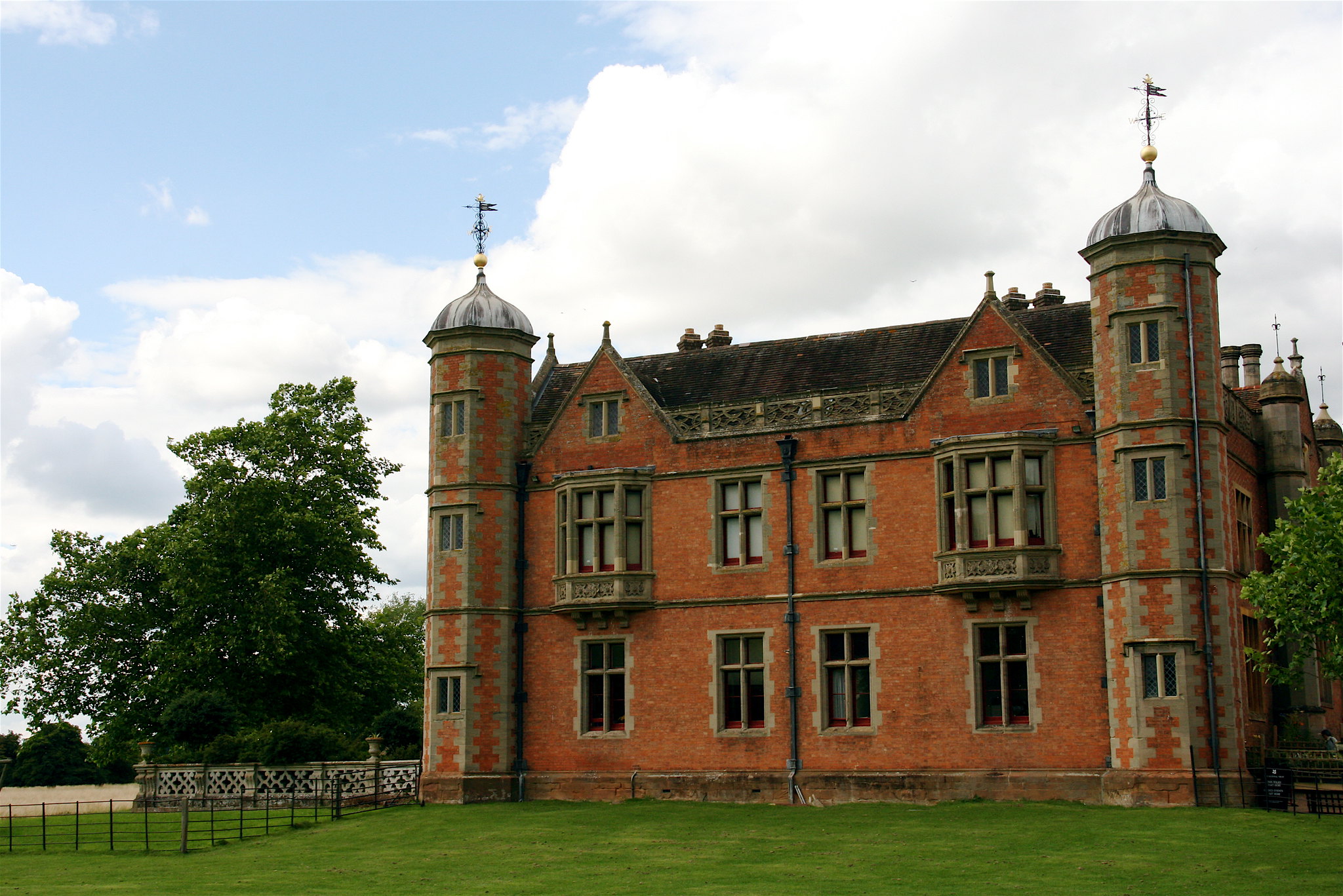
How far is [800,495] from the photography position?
32.4m

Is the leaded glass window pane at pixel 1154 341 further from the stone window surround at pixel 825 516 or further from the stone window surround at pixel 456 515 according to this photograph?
the stone window surround at pixel 456 515

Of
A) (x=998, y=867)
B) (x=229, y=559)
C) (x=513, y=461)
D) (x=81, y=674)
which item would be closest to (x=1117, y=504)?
(x=998, y=867)

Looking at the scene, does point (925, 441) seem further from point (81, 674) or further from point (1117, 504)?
point (81, 674)

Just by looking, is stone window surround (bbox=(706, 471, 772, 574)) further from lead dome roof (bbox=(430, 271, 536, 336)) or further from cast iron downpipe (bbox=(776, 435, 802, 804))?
lead dome roof (bbox=(430, 271, 536, 336))

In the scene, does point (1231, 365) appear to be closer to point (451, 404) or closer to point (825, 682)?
point (825, 682)

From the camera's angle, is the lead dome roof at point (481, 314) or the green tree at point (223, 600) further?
the green tree at point (223, 600)

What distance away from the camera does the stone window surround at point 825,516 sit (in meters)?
31.6

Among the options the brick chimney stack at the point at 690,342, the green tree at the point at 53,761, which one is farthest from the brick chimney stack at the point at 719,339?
the green tree at the point at 53,761

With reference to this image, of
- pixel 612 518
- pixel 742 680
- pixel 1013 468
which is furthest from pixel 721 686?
pixel 1013 468

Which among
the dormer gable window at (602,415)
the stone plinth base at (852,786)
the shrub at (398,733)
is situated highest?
the dormer gable window at (602,415)

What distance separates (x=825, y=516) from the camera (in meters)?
32.3

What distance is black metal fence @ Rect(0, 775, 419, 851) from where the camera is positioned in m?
27.6

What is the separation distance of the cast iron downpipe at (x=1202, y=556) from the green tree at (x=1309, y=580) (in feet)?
3.01

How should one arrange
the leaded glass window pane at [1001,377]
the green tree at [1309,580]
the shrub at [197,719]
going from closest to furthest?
the green tree at [1309,580], the leaded glass window pane at [1001,377], the shrub at [197,719]
